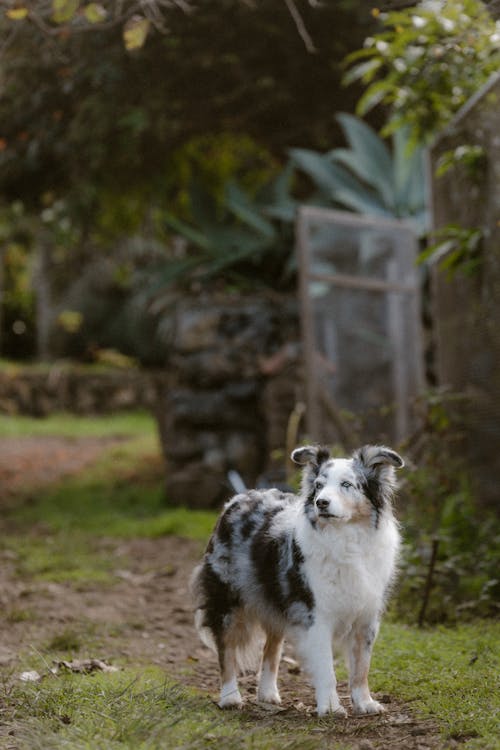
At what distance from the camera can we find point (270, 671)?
4.80m

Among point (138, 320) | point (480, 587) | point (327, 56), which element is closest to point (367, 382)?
point (480, 587)

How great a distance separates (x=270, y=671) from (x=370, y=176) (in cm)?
792

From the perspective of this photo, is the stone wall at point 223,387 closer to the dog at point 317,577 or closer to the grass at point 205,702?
the grass at point 205,702

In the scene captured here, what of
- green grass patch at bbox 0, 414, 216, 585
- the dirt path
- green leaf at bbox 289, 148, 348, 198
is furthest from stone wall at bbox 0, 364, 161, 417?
the dirt path

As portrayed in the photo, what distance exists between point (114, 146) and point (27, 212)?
189 cm

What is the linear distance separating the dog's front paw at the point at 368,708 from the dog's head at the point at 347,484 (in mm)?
784

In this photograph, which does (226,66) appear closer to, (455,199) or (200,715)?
(455,199)

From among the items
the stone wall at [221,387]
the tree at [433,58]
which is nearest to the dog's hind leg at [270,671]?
the tree at [433,58]

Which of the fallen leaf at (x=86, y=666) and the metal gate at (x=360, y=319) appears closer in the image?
the fallen leaf at (x=86, y=666)

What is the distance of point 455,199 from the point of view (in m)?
8.06

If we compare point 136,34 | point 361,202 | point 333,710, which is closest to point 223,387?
point 361,202

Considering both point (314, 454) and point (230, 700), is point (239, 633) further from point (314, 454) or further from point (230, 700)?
point (314, 454)

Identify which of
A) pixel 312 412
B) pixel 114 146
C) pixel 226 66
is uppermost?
pixel 226 66

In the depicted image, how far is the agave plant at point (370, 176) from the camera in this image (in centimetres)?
1141
